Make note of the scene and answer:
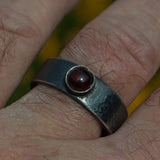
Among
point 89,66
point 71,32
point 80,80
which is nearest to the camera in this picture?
point 80,80

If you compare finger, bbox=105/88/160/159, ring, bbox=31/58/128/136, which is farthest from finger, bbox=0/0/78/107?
finger, bbox=105/88/160/159

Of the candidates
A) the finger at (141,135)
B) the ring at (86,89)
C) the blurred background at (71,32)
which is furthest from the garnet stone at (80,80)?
the blurred background at (71,32)

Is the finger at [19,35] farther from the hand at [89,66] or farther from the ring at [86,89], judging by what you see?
the ring at [86,89]

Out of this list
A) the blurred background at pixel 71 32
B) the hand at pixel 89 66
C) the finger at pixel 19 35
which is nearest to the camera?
the hand at pixel 89 66

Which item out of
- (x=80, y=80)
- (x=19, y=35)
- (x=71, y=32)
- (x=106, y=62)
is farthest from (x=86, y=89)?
(x=71, y=32)

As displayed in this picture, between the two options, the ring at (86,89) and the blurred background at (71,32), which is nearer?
the ring at (86,89)

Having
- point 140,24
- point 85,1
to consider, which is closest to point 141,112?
point 140,24

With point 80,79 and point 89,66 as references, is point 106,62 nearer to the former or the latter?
point 89,66
